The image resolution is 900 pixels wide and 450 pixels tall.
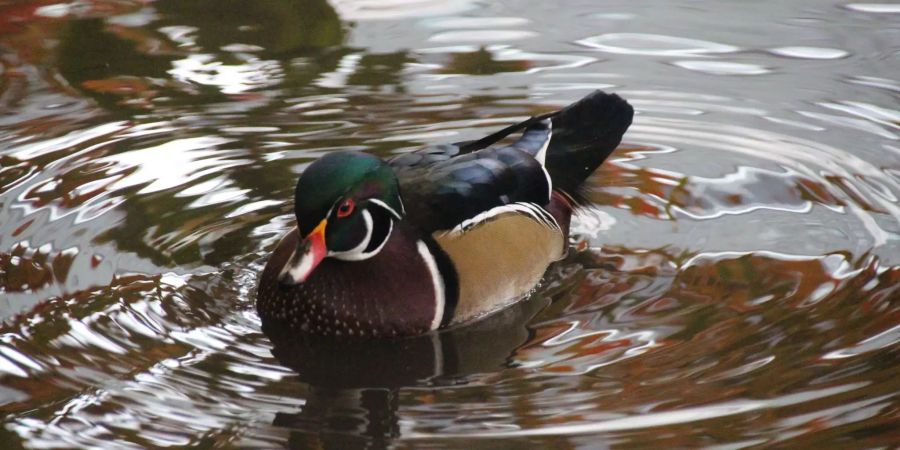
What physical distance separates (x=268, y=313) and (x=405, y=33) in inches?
129

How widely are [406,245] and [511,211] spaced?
52 cm

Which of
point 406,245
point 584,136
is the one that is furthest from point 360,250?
point 584,136

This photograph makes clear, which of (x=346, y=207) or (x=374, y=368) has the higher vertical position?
(x=346, y=207)

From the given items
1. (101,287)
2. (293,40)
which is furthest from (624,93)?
(101,287)

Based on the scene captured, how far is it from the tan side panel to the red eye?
410 millimetres

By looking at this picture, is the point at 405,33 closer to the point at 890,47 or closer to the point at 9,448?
the point at 890,47

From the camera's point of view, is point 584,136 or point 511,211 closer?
point 511,211

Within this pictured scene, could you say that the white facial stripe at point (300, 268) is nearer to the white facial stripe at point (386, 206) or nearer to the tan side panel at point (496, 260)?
the white facial stripe at point (386, 206)

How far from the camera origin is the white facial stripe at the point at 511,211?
16.6 ft

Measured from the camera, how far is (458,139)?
6.54 m

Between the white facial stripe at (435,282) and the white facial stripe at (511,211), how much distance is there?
0.12 metres

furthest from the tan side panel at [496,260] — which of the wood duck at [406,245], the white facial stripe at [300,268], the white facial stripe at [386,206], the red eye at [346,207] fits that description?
the white facial stripe at [300,268]

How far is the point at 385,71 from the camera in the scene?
289 inches

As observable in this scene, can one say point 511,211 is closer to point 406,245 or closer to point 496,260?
point 496,260
